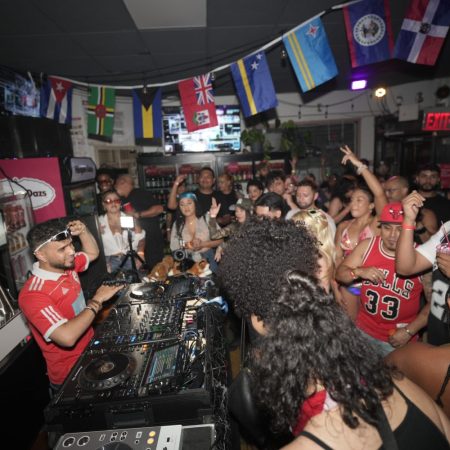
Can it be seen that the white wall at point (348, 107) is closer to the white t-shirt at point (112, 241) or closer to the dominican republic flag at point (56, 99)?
the dominican republic flag at point (56, 99)

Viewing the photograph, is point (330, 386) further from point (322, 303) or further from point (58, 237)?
point (58, 237)

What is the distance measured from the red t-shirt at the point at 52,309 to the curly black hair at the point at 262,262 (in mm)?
1125

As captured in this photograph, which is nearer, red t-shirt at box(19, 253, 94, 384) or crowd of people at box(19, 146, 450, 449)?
crowd of people at box(19, 146, 450, 449)

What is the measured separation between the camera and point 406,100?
Result: 7926 millimetres

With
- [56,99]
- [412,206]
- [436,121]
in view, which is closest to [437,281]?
[412,206]

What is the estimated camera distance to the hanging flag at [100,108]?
17.0 ft

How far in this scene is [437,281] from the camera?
187 centimetres

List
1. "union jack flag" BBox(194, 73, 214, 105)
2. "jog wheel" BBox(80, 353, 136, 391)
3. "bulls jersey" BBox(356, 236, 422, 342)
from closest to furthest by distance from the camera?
"jog wheel" BBox(80, 353, 136, 391) → "bulls jersey" BBox(356, 236, 422, 342) → "union jack flag" BBox(194, 73, 214, 105)

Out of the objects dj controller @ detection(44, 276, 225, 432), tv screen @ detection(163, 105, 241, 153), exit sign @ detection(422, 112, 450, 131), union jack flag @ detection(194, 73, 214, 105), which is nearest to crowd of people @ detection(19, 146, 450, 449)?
dj controller @ detection(44, 276, 225, 432)

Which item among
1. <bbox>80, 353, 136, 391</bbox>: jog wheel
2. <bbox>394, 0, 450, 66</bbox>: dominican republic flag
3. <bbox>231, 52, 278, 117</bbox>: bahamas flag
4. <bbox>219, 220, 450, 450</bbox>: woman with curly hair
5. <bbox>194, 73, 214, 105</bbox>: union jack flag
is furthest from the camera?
<bbox>194, 73, 214, 105</bbox>: union jack flag

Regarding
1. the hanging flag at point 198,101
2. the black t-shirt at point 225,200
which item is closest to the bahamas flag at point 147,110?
the hanging flag at point 198,101

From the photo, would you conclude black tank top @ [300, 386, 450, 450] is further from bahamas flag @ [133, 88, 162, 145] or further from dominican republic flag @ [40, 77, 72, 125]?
dominican republic flag @ [40, 77, 72, 125]

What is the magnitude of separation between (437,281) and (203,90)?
4043mm

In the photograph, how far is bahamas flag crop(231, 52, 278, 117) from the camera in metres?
3.90
